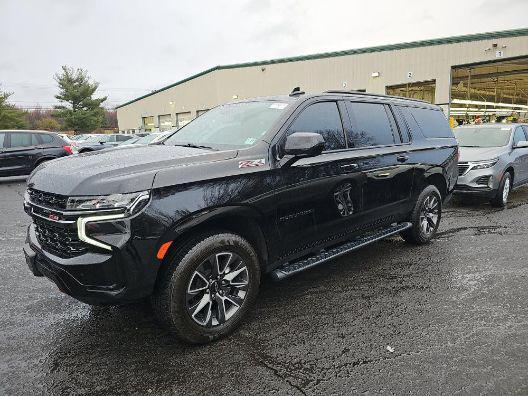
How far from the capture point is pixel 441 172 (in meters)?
5.41

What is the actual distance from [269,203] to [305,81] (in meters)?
26.6

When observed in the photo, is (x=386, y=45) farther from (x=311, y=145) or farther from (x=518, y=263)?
(x=311, y=145)

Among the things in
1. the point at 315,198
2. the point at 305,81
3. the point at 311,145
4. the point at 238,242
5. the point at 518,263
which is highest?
the point at 305,81

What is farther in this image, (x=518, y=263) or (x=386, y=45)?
(x=386, y=45)

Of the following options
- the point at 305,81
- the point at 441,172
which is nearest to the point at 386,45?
the point at 305,81

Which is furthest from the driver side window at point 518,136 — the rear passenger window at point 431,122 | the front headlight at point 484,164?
the rear passenger window at point 431,122

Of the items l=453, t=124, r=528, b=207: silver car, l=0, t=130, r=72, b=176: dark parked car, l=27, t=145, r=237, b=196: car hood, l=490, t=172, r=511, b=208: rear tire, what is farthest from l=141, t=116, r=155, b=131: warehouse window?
l=27, t=145, r=237, b=196: car hood

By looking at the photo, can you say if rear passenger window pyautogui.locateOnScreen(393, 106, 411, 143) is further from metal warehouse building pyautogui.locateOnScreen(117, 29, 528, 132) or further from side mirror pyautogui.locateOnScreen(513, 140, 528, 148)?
metal warehouse building pyautogui.locateOnScreen(117, 29, 528, 132)

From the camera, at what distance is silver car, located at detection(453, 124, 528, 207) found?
7539 mm

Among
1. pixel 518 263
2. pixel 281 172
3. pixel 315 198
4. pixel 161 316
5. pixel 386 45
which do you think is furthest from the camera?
pixel 386 45

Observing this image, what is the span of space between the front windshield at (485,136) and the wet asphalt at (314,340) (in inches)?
180

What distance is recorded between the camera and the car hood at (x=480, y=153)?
7.70 meters

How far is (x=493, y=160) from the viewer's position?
7598 mm

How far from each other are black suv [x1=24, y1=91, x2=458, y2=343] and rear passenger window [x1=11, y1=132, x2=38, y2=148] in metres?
10.6
